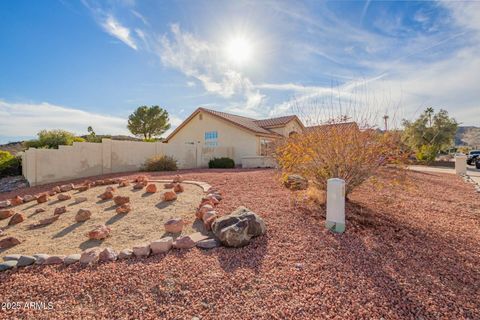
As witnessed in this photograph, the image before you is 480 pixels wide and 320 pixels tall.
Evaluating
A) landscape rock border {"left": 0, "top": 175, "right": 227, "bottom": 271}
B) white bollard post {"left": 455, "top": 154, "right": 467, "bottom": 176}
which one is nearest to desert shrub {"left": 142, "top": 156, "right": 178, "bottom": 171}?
landscape rock border {"left": 0, "top": 175, "right": 227, "bottom": 271}

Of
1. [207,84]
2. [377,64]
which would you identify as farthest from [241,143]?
[377,64]

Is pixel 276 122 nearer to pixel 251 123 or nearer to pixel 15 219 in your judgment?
pixel 251 123

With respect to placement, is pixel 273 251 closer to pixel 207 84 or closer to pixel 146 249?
pixel 146 249

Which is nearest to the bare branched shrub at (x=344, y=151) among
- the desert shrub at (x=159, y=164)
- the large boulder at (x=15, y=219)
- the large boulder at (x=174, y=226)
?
the large boulder at (x=174, y=226)

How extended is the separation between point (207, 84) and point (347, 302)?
11992 millimetres

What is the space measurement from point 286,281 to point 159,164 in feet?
37.9

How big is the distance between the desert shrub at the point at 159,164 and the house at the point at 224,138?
236cm

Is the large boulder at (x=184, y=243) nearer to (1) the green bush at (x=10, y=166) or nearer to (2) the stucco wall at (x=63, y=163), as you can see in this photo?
(2) the stucco wall at (x=63, y=163)

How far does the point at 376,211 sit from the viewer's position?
5.11m

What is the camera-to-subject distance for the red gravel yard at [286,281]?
7.45 ft

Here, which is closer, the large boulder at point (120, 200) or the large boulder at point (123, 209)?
the large boulder at point (123, 209)

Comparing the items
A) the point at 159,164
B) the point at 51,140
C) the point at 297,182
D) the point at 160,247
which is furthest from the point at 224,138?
the point at 160,247

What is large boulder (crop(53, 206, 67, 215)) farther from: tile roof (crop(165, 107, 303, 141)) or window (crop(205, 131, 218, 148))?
window (crop(205, 131, 218, 148))

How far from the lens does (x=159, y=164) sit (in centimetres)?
1305
